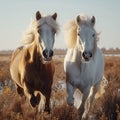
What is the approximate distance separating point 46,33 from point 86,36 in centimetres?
73

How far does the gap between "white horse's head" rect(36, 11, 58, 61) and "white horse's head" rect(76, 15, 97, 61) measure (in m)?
0.46

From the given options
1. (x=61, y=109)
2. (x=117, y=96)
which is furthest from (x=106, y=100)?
(x=61, y=109)

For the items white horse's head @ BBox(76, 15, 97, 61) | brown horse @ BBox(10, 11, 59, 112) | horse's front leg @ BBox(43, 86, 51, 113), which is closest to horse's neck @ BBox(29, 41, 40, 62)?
brown horse @ BBox(10, 11, 59, 112)

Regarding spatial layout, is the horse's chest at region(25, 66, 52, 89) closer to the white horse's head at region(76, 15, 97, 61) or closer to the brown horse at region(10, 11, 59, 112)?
the brown horse at region(10, 11, 59, 112)

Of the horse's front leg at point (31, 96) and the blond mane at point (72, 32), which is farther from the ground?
the blond mane at point (72, 32)

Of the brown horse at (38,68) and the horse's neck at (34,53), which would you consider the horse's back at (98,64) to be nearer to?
the brown horse at (38,68)

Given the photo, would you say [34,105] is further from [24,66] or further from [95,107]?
[95,107]

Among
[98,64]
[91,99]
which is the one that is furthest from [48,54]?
[91,99]

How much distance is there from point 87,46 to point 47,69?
945mm

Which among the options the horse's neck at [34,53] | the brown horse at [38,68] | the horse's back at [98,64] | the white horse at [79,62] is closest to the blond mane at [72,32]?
the white horse at [79,62]

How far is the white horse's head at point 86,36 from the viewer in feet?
19.4

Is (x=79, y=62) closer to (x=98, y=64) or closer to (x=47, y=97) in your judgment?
(x=47, y=97)

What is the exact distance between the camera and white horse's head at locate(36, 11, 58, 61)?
5.70 m

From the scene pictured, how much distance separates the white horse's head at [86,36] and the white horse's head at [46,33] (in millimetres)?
461
